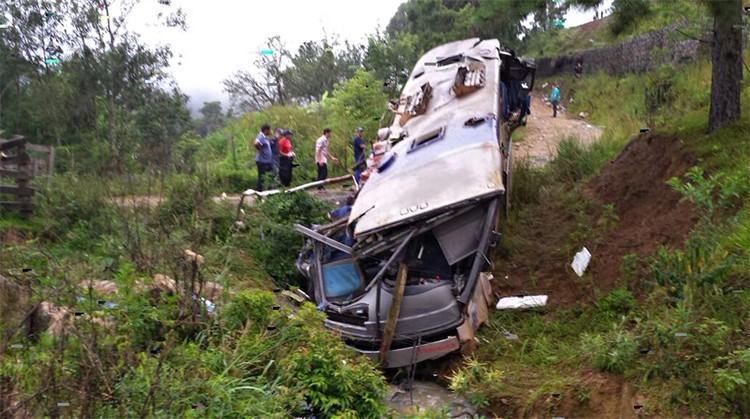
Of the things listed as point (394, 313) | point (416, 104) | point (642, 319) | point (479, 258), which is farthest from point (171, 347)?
point (416, 104)

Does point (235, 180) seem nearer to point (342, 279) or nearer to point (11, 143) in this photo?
point (11, 143)

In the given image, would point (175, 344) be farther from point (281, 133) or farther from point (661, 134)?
point (281, 133)

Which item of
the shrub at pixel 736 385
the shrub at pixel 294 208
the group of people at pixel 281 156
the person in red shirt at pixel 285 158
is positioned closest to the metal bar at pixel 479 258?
the shrub at pixel 736 385

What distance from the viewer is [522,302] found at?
7.15m

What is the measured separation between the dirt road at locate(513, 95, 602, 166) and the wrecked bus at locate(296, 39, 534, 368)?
517 centimetres

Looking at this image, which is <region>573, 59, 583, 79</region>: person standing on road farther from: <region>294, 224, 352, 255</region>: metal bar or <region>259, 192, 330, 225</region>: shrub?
<region>294, 224, 352, 255</region>: metal bar

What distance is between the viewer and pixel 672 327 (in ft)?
16.4

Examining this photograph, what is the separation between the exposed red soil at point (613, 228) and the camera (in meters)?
6.89

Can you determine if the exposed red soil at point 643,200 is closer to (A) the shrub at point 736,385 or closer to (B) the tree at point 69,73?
(A) the shrub at point 736,385

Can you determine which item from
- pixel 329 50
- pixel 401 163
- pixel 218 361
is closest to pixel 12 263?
pixel 218 361

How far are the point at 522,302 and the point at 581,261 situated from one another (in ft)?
2.87

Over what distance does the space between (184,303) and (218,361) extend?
0.81 m

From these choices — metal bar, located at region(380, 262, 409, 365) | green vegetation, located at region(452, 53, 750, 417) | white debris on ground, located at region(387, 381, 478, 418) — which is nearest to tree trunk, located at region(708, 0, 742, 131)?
green vegetation, located at region(452, 53, 750, 417)

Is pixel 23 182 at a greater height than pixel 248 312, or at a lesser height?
greater
